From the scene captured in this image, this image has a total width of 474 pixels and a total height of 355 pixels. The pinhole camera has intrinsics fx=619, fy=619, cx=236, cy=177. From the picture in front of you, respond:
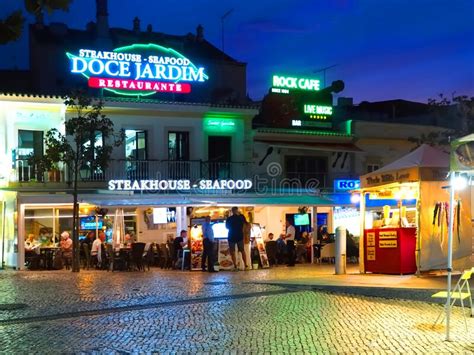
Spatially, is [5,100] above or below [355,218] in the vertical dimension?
above

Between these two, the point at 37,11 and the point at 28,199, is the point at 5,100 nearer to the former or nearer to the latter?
the point at 28,199

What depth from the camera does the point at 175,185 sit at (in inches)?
936

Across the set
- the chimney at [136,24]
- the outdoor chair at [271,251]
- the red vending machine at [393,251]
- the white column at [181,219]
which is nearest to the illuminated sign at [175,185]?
the white column at [181,219]

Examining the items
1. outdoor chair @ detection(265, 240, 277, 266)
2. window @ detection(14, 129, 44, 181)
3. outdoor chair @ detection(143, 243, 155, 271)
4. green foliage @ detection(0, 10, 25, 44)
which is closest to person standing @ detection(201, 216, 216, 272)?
outdoor chair @ detection(143, 243, 155, 271)

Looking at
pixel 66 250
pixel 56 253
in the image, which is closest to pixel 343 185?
pixel 66 250

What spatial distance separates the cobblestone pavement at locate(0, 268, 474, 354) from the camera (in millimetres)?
7828

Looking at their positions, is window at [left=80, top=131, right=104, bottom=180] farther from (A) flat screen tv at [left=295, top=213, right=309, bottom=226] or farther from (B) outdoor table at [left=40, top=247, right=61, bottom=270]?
(A) flat screen tv at [left=295, top=213, right=309, bottom=226]

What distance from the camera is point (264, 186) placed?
26.2 metres

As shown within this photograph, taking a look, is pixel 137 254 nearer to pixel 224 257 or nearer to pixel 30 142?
pixel 224 257

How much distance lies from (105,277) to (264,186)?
10.9m

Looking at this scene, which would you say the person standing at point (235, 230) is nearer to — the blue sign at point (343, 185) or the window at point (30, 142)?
the window at point (30, 142)

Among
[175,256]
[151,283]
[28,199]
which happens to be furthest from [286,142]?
[151,283]

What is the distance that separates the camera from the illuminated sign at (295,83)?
31.1 metres

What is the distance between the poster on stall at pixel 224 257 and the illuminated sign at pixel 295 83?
1391 cm
